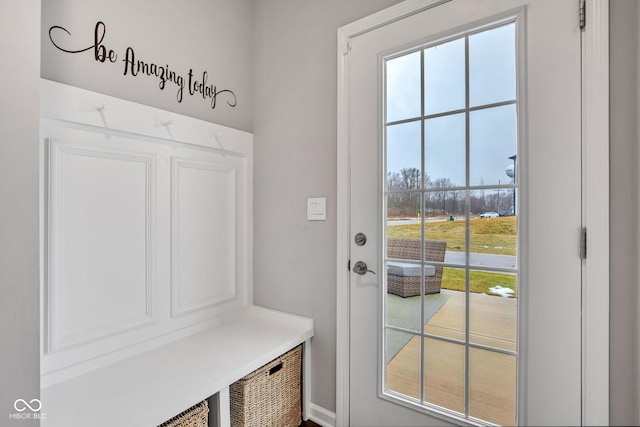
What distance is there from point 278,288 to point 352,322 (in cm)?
51

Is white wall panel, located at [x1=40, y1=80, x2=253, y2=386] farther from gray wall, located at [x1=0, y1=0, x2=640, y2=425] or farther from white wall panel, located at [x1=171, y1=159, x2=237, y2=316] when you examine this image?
gray wall, located at [x1=0, y1=0, x2=640, y2=425]

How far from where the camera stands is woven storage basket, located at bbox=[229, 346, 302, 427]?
4.33 ft

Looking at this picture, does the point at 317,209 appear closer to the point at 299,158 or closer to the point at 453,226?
the point at 299,158

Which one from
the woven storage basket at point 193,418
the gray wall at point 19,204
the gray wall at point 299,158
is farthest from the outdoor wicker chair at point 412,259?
the gray wall at point 19,204

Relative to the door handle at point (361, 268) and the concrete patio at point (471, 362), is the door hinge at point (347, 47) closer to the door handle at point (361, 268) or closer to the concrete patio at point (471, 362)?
the door handle at point (361, 268)

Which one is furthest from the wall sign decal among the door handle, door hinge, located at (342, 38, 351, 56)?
the door handle

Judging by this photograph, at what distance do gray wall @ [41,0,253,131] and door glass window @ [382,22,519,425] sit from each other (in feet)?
3.03

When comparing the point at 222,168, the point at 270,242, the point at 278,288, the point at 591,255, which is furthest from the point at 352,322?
the point at 222,168

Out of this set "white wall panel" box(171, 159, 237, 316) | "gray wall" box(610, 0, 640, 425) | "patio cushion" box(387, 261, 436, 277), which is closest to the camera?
"gray wall" box(610, 0, 640, 425)

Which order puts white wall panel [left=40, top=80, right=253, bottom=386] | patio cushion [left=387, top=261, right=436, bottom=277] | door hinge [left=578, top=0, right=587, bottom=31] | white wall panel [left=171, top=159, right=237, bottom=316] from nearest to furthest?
door hinge [left=578, top=0, right=587, bottom=31]
white wall panel [left=40, top=80, right=253, bottom=386]
patio cushion [left=387, top=261, right=436, bottom=277]
white wall panel [left=171, top=159, right=237, bottom=316]

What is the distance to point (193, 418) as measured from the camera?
1.13 metres

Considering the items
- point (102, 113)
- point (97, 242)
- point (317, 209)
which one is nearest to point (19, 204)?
point (97, 242)

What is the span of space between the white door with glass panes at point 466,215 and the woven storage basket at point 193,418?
2.15 ft

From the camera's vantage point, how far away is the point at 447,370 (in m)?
1.20
